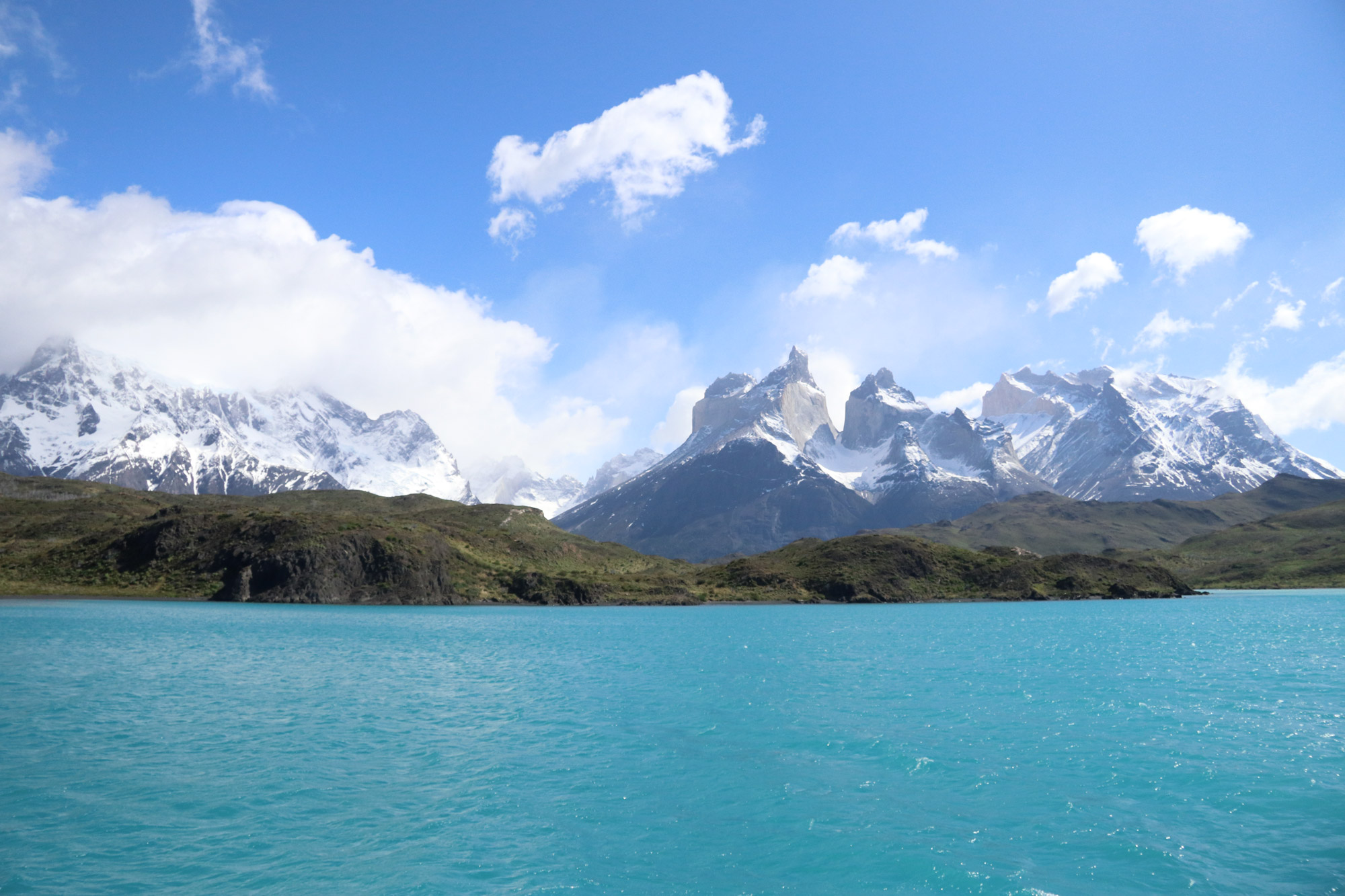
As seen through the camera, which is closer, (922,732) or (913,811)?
(913,811)

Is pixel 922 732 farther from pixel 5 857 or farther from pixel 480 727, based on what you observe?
pixel 5 857

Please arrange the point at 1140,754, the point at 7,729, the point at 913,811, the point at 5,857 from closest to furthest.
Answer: the point at 5,857
the point at 913,811
the point at 1140,754
the point at 7,729

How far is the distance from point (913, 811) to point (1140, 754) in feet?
50.3

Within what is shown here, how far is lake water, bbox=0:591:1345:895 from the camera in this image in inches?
889

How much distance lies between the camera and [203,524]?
197500 mm

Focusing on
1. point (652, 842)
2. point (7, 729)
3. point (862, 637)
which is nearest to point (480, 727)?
point (652, 842)

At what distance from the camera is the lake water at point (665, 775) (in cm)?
2258

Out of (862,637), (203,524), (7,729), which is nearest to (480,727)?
(7,729)

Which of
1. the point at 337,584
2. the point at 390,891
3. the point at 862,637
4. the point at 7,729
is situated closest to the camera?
the point at 390,891

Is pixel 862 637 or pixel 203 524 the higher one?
pixel 203 524

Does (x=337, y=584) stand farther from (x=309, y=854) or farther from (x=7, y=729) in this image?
(x=309, y=854)

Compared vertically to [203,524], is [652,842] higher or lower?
lower

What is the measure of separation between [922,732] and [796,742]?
698cm

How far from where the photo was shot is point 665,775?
3266 centimetres
